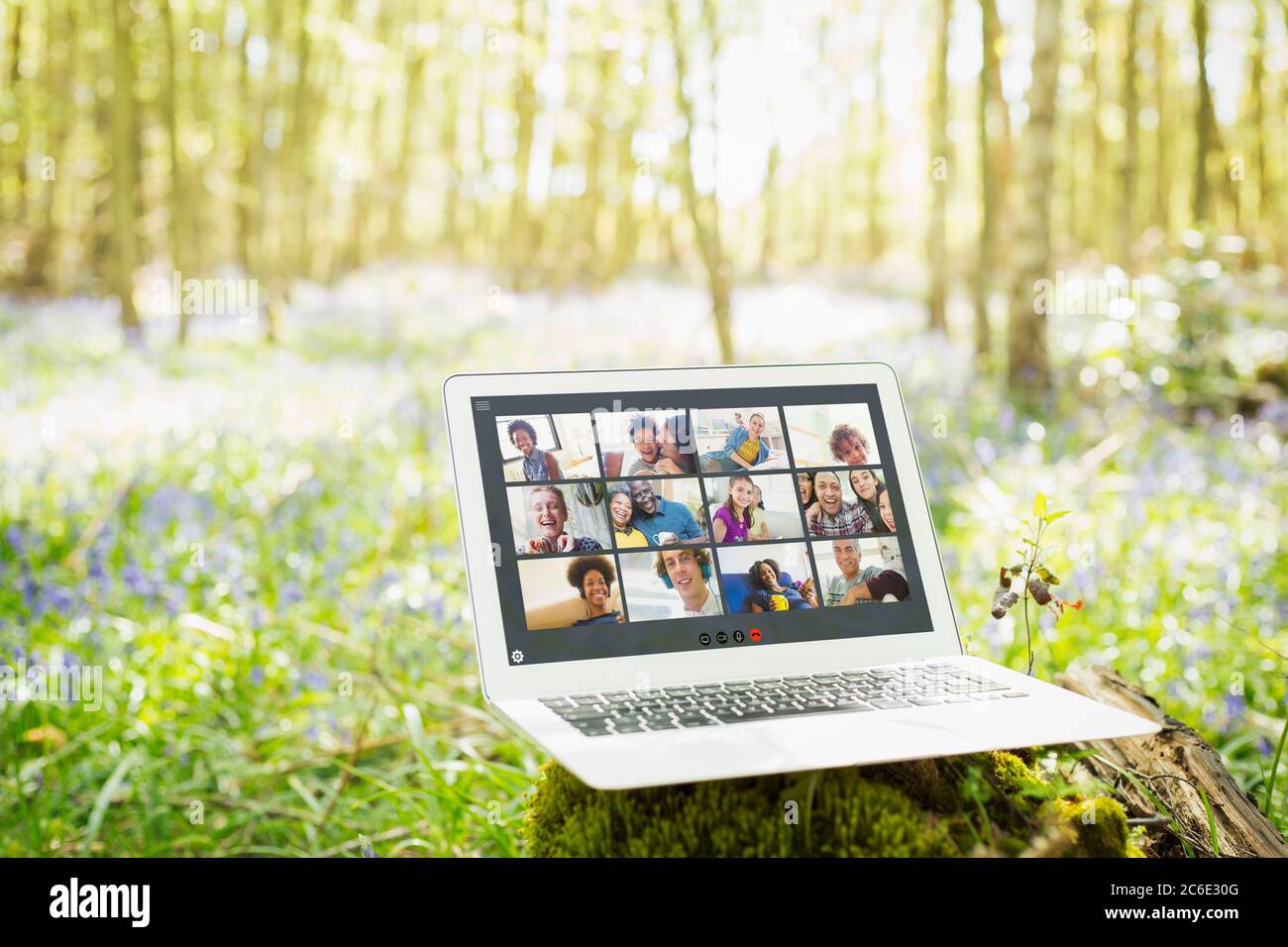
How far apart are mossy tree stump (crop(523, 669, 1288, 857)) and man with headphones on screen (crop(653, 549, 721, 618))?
0.37 m

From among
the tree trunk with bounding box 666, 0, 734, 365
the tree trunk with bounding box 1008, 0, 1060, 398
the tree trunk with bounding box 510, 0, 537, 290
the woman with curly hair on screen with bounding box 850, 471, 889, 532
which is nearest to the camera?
the woman with curly hair on screen with bounding box 850, 471, 889, 532

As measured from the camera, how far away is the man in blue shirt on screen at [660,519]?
208 cm

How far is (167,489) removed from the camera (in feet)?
20.8

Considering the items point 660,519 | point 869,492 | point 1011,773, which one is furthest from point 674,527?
point 1011,773

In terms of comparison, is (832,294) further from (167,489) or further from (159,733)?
(159,733)

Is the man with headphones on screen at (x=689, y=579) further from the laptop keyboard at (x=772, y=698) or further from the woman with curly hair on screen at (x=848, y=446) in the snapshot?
the woman with curly hair on screen at (x=848, y=446)

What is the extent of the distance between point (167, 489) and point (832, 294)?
1661cm

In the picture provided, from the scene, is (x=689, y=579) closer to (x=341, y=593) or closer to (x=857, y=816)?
(x=857, y=816)

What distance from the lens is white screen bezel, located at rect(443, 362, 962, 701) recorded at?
1938 mm

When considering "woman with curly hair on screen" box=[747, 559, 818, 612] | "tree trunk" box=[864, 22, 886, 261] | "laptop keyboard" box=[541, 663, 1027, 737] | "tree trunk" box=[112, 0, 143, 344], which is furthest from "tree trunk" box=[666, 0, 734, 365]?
"tree trunk" box=[864, 22, 886, 261]

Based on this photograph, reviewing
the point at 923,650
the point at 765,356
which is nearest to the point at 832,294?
the point at 765,356

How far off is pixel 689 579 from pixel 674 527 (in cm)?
10

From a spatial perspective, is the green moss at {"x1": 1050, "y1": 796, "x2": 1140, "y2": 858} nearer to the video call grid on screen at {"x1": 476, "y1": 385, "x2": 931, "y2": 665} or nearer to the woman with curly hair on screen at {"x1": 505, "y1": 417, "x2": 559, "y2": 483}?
the video call grid on screen at {"x1": 476, "y1": 385, "x2": 931, "y2": 665}

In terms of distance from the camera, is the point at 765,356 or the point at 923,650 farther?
the point at 765,356
